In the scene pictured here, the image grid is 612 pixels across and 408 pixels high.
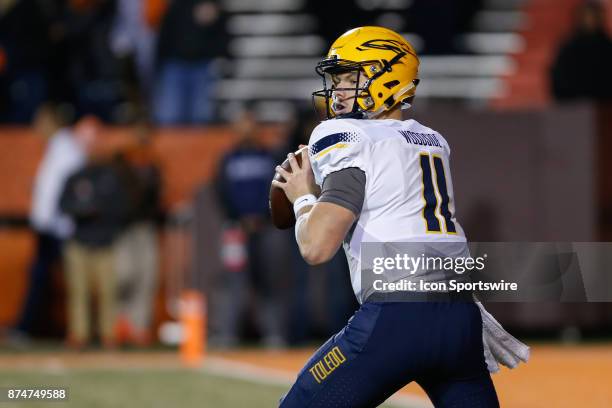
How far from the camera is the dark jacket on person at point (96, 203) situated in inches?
462

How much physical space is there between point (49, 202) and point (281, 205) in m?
8.34

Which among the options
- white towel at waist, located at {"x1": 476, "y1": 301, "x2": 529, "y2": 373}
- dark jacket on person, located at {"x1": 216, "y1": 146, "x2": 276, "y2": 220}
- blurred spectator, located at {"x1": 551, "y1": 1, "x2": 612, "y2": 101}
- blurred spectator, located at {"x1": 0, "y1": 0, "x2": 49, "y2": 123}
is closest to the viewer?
white towel at waist, located at {"x1": 476, "y1": 301, "x2": 529, "y2": 373}

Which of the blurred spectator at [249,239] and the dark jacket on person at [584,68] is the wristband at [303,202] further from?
the dark jacket on person at [584,68]

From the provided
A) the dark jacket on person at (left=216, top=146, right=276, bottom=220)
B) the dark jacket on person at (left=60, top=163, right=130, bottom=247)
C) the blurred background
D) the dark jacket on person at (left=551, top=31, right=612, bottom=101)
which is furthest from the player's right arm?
the dark jacket on person at (left=551, top=31, right=612, bottom=101)

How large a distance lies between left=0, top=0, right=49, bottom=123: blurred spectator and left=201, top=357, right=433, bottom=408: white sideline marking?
390 cm

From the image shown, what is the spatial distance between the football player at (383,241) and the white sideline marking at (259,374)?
3.94 meters

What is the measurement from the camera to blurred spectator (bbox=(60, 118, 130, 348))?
38.5ft

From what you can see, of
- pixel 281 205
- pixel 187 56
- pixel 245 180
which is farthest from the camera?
pixel 187 56

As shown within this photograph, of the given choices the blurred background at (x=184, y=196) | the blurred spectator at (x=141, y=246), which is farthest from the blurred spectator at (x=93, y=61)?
the blurred spectator at (x=141, y=246)

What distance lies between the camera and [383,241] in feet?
12.5

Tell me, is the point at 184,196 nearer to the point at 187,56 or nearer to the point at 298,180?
the point at 187,56

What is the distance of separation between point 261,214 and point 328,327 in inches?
52.6

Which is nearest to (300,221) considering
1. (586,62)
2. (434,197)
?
(434,197)

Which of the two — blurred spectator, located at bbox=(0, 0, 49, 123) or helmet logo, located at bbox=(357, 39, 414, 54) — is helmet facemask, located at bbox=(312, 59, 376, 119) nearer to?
helmet logo, located at bbox=(357, 39, 414, 54)
